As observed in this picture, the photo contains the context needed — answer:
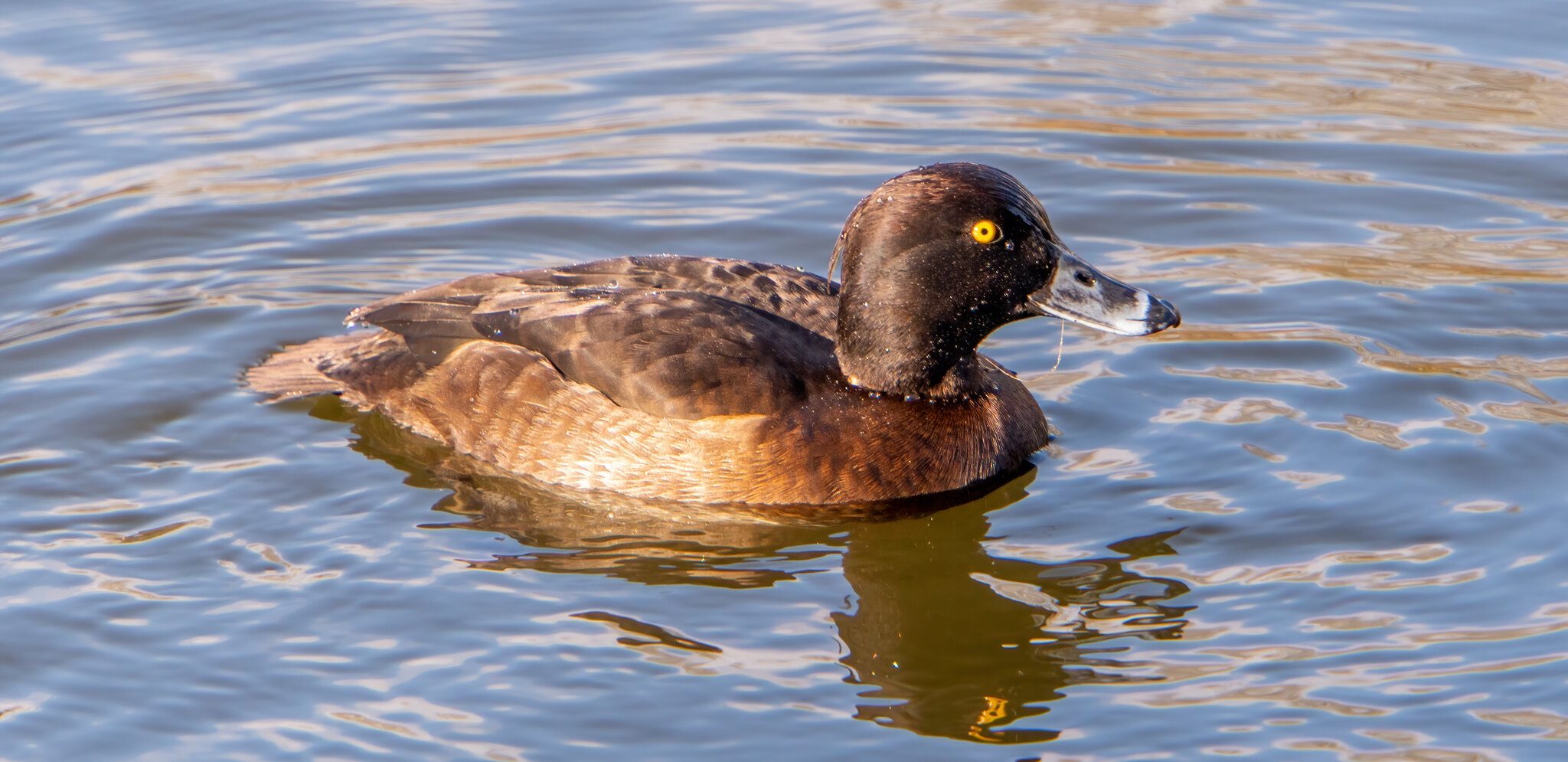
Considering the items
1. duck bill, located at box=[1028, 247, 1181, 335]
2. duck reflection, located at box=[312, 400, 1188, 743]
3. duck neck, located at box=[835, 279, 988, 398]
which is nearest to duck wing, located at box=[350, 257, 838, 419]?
duck neck, located at box=[835, 279, 988, 398]

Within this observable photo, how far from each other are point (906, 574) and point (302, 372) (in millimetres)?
3123

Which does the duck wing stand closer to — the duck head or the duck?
the duck

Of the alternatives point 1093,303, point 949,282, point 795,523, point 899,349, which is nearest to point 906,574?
point 795,523

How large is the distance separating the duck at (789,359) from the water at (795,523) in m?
A: 0.21

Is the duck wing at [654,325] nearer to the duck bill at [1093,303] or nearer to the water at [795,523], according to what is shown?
the water at [795,523]

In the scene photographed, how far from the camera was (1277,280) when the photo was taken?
364 inches

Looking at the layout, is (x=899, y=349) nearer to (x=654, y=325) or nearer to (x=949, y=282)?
(x=949, y=282)

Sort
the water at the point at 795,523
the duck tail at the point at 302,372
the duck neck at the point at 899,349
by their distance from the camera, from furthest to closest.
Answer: the duck tail at the point at 302,372 < the duck neck at the point at 899,349 < the water at the point at 795,523

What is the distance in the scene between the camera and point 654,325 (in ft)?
23.5

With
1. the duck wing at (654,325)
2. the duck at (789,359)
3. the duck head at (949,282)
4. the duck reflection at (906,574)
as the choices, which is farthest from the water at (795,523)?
the duck head at (949,282)

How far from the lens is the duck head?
7.05 meters

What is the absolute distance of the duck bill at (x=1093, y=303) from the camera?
23.8 ft

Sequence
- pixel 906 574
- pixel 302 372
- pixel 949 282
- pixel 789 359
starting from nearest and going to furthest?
pixel 906 574, pixel 949 282, pixel 789 359, pixel 302 372

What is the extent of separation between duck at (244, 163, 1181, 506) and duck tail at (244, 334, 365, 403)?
660mm
